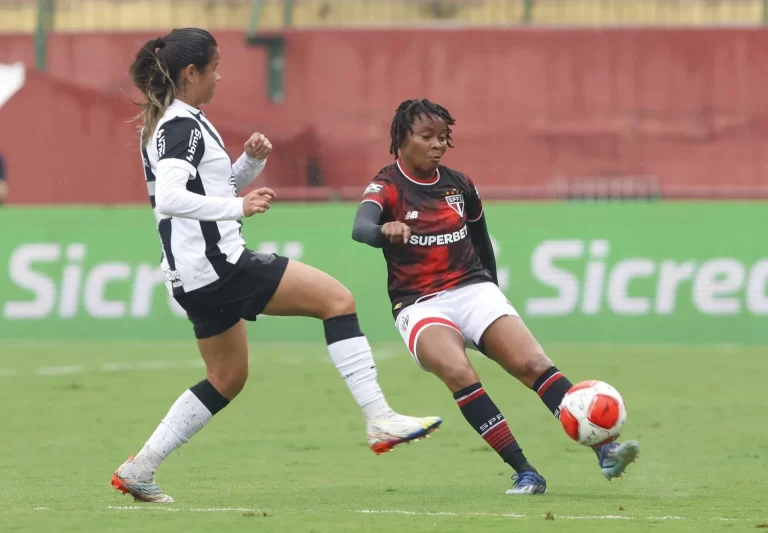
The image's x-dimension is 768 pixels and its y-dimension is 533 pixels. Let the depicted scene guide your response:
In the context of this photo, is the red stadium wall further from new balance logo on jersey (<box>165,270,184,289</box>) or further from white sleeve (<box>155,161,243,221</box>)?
white sleeve (<box>155,161,243,221</box>)

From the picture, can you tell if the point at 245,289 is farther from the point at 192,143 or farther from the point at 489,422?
the point at 489,422

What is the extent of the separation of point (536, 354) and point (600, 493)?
30.7 inches

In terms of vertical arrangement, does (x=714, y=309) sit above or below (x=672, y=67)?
below

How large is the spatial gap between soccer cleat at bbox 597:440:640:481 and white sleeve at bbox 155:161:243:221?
2.13m

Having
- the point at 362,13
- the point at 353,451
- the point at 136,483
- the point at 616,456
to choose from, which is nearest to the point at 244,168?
the point at 136,483

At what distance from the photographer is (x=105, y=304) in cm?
1680

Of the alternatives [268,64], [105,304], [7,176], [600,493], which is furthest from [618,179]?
[600,493]

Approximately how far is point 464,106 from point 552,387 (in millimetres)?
21584

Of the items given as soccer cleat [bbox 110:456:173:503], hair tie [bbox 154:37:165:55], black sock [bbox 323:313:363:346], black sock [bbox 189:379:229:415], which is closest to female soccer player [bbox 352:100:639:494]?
black sock [bbox 323:313:363:346]

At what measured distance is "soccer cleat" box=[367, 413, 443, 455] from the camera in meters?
6.66

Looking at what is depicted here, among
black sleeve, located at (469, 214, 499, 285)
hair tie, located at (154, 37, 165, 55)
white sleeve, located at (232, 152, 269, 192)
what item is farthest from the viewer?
black sleeve, located at (469, 214, 499, 285)

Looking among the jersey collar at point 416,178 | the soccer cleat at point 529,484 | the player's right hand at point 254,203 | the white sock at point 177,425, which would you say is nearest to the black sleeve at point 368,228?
the jersey collar at point 416,178

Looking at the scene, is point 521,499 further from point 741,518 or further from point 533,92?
point 533,92

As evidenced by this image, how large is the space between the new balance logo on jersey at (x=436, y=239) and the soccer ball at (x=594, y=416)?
3.57 feet
